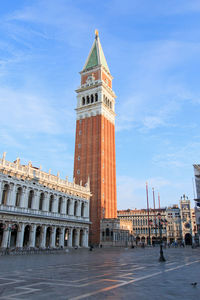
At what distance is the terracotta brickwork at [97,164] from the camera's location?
68250 millimetres

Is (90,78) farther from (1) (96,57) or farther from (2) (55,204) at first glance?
(2) (55,204)

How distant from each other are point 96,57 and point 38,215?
6000 centimetres

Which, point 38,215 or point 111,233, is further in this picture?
point 111,233

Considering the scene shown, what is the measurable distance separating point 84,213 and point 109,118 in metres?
33.5

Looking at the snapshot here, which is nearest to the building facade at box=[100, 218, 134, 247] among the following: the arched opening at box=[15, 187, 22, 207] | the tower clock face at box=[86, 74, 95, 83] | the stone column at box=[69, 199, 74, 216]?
the stone column at box=[69, 199, 74, 216]

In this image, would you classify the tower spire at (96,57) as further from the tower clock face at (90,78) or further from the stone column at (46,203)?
the stone column at (46,203)

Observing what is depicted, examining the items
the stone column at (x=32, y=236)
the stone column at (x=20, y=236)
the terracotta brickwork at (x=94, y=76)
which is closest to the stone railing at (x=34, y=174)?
the stone column at (x=32, y=236)

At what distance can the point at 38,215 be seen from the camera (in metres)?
45.8

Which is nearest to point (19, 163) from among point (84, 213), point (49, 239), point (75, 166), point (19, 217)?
point (19, 217)

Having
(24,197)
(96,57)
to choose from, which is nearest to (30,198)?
(24,197)

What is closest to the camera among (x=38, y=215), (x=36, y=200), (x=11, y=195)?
(x=11, y=195)

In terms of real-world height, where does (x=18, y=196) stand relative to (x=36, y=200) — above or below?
above

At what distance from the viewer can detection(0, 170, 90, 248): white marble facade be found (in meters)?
40.8

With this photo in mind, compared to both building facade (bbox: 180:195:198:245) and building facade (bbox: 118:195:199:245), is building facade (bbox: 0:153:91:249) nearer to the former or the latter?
building facade (bbox: 118:195:199:245)
